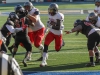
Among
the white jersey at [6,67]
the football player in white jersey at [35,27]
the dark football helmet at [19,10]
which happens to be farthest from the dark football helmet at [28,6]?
the white jersey at [6,67]

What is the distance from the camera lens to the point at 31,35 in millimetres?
8078

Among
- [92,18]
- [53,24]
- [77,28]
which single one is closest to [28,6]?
[53,24]

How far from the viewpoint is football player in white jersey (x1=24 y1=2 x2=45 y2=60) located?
7530mm

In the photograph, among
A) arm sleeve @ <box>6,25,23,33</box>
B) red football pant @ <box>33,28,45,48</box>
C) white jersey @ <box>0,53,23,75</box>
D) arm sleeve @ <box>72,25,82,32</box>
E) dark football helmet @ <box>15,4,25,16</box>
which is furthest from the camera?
red football pant @ <box>33,28,45,48</box>

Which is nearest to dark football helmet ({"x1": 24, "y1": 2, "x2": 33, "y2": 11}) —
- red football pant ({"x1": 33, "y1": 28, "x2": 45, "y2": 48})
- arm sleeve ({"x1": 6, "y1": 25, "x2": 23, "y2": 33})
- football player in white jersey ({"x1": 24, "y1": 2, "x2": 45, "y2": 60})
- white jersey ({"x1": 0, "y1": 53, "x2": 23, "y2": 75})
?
football player in white jersey ({"x1": 24, "y1": 2, "x2": 45, "y2": 60})

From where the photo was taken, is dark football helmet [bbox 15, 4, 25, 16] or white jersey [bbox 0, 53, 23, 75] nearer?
white jersey [bbox 0, 53, 23, 75]

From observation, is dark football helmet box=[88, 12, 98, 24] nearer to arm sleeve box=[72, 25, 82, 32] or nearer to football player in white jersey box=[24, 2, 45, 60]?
arm sleeve box=[72, 25, 82, 32]

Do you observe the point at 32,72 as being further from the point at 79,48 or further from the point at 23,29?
the point at 79,48

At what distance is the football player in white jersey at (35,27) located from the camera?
7530 millimetres

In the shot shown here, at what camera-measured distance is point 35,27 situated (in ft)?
26.2

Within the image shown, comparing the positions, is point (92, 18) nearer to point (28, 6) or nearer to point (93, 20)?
point (93, 20)

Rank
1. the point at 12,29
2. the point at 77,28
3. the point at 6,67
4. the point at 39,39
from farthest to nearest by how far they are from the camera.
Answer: the point at 39,39 < the point at 77,28 < the point at 12,29 < the point at 6,67

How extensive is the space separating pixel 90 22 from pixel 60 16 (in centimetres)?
75

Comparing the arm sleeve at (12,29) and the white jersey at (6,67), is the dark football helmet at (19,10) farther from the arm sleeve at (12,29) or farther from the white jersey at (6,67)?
the white jersey at (6,67)
